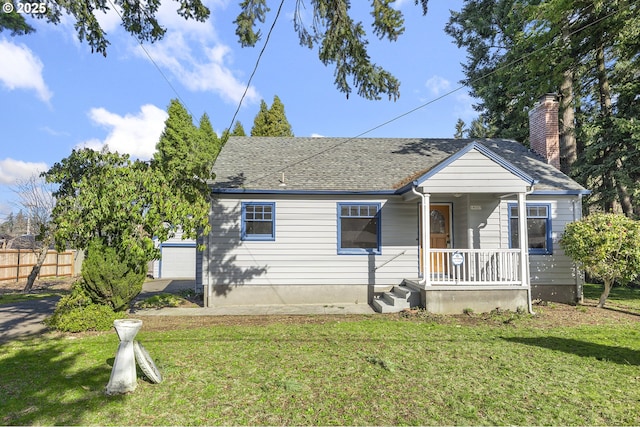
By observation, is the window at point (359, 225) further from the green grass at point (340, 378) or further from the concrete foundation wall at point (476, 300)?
the green grass at point (340, 378)

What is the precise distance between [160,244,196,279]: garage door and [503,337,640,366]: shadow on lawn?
1611 cm

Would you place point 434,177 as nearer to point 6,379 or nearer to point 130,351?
point 130,351

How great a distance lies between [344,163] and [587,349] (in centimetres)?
805

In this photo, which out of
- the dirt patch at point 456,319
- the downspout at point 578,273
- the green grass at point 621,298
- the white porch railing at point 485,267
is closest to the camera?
the dirt patch at point 456,319

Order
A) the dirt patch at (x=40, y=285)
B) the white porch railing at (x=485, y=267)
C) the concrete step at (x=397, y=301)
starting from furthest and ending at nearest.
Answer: the dirt patch at (x=40, y=285), the concrete step at (x=397, y=301), the white porch railing at (x=485, y=267)

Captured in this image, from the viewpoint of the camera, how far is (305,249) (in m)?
10.2

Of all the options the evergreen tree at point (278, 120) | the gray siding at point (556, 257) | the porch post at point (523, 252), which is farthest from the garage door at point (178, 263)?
the porch post at point (523, 252)

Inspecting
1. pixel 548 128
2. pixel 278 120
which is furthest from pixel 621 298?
pixel 278 120

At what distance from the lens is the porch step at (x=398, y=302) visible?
881 centimetres

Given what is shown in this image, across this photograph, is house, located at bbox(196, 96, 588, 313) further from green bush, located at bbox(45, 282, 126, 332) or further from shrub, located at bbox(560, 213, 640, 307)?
green bush, located at bbox(45, 282, 126, 332)

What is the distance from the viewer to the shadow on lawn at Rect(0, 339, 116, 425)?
12.1 feet

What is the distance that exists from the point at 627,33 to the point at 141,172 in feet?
54.1

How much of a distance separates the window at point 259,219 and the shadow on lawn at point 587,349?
6.52 meters

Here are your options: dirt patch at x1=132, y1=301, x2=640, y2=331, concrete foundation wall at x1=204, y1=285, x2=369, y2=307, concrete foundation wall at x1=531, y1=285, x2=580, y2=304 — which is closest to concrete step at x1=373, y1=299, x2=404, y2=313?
dirt patch at x1=132, y1=301, x2=640, y2=331
